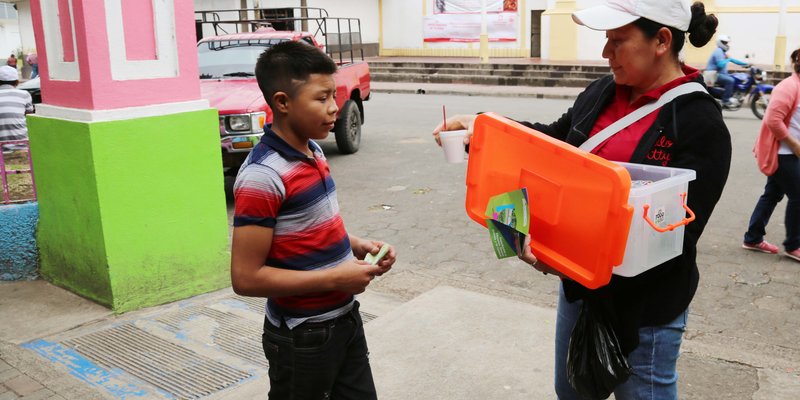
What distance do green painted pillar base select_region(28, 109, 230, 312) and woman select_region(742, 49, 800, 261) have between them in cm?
409

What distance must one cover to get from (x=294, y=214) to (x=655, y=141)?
1079 mm

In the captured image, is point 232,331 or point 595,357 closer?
point 595,357

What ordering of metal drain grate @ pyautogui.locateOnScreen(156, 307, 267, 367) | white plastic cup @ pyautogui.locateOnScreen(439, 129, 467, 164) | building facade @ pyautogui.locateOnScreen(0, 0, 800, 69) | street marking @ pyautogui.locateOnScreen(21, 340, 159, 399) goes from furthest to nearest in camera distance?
building facade @ pyautogui.locateOnScreen(0, 0, 800, 69) < metal drain grate @ pyautogui.locateOnScreen(156, 307, 267, 367) < street marking @ pyautogui.locateOnScreen(21, 340, 159, 399) < white plastic cup @ pyautogui.locateOnScreen(439, 129, 467, 164)

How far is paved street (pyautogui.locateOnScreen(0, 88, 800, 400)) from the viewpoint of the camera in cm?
363

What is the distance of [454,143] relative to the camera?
8.59 feet

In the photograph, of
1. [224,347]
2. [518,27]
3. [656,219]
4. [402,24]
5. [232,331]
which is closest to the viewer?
[656,219]

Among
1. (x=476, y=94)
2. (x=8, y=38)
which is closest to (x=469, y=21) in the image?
(x=476, y=94)

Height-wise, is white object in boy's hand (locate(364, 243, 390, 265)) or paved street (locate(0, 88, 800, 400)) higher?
white object in boy's hand (locate(364, 243, 390, 265))

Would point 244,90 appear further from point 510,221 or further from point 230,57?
point 510,221

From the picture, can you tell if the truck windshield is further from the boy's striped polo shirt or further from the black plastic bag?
the black plastic bag

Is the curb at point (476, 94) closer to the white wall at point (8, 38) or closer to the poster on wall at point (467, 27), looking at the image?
the poster on wall at point (467, 27)

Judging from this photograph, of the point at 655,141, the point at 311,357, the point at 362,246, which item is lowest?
the point at 311,357

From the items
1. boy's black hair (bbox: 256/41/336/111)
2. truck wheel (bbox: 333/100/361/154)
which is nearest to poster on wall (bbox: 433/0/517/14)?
truck wheel (bbox: 333/100/361/154)

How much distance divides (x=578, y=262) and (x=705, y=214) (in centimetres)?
42
